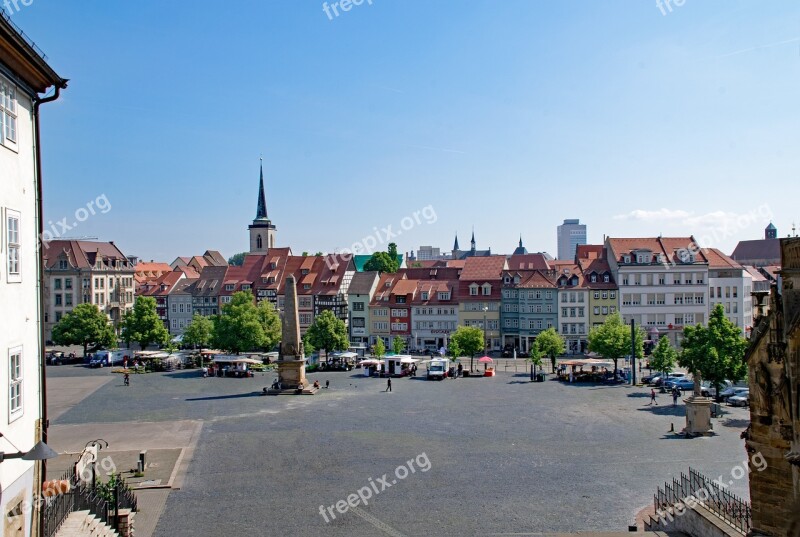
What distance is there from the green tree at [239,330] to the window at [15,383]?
50.1m

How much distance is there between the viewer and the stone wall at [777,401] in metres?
11.7

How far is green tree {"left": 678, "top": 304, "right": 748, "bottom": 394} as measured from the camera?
37562 mm

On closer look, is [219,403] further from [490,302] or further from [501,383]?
[490,302]

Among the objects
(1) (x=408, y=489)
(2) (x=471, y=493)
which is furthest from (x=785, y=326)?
(1) (x=408, y=489)

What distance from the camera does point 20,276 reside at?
1247cm

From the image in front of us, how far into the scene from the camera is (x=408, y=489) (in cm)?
2275

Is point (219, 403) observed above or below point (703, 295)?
below

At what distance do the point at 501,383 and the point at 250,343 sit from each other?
24.0 meters

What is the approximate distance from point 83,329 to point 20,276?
2526 inches

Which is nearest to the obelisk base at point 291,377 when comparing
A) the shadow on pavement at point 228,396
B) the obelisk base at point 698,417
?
the shadow on pavement at point 228,396

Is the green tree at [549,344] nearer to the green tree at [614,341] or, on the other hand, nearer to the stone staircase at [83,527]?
the green tree at [614,341]

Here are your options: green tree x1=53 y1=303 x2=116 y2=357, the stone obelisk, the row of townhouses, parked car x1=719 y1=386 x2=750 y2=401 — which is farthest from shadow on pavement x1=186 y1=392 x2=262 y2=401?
green tree x1=53 y1=303 x2=116 y2=357

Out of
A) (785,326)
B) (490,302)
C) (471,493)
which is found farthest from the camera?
(490,302)

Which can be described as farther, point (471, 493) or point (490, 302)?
point (490, 302)
